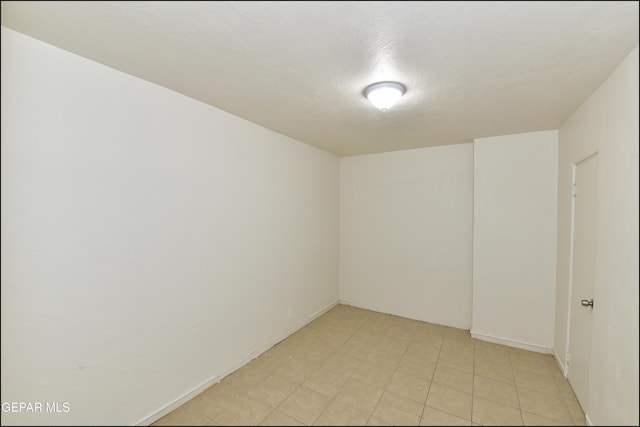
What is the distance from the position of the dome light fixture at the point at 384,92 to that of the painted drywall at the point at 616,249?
4.01 feet

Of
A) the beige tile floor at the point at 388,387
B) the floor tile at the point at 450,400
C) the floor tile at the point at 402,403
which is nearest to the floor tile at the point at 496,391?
the beige tile floor at the point at 388,387

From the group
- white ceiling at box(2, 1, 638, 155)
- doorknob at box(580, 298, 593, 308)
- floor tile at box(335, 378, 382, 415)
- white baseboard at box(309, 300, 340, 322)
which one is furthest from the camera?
white baseboard at box(309, 300, 340, 322)

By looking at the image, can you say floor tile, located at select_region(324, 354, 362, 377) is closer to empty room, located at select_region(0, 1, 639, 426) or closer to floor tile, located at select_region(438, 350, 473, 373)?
empty room, located at select_region(0, 1, 639, 426)

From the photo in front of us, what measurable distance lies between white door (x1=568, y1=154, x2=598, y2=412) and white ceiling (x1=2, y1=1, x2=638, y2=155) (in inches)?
26.1

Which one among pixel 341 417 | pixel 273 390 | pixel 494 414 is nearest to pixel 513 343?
pixel 494 414

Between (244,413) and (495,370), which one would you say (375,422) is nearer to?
Result: (244,413)

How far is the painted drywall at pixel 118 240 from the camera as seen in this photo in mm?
1431

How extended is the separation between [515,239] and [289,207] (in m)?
2.62

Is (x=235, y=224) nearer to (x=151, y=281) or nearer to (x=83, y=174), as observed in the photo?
(x=151, y=281)

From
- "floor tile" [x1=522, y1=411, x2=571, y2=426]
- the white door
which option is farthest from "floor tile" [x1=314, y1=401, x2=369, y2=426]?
the white door

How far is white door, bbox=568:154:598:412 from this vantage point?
203 centimetres

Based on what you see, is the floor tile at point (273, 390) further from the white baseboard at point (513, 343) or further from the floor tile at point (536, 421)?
the white baseboard at point (513, 343)

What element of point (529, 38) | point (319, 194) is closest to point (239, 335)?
point (319, 194)

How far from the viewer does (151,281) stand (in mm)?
1966
